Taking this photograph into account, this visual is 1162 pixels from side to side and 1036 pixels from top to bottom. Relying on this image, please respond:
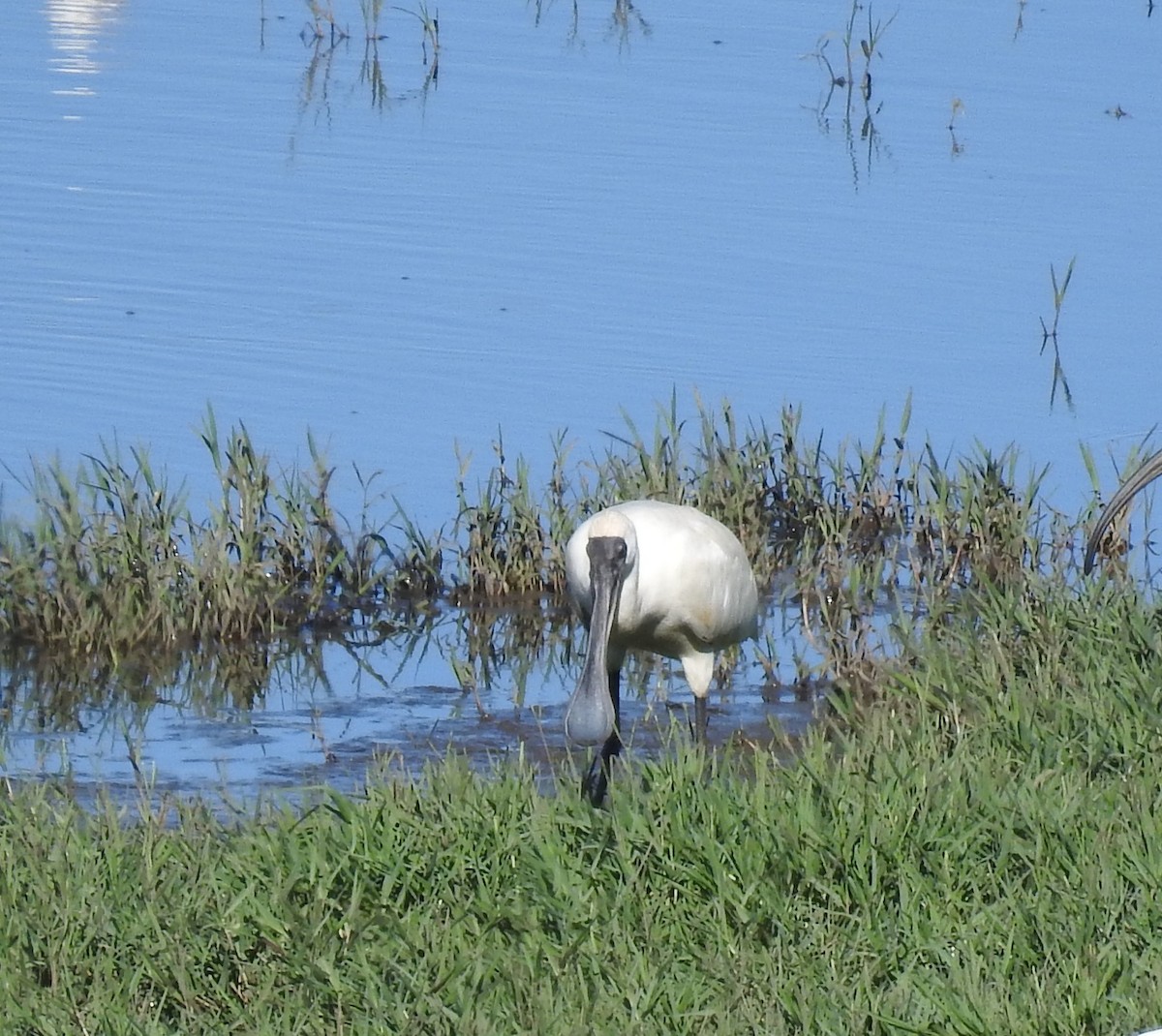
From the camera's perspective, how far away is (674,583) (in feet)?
21.1

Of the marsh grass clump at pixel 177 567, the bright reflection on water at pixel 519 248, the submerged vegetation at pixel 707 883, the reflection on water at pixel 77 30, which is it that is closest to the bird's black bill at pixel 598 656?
the submerged vegetation at pixel 707 883

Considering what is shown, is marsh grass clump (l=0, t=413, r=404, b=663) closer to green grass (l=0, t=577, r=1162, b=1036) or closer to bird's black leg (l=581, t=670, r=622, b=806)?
bird's black leg (l=581, t=670, r=622, b=806)

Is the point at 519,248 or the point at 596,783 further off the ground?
the point at 519,248

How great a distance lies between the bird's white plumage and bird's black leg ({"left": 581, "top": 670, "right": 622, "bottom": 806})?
0.08 metres

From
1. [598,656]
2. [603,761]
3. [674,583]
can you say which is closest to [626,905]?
[603,761]

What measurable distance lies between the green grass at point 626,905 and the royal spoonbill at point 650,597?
862 millimetres

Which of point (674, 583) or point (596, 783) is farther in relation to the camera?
point (674, 583)

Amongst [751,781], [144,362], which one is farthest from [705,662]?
[144,362]

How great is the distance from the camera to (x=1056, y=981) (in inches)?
159

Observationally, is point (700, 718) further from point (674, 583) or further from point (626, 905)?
point (626, 905)

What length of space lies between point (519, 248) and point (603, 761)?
578cm

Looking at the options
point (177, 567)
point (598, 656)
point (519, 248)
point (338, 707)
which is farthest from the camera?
point (519, 248)

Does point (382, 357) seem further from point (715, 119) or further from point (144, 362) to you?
point (715, 119)

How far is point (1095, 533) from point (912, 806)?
1.58 metres
